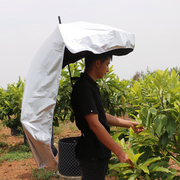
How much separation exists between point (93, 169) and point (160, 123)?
72cm

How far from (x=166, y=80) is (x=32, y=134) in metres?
1.13

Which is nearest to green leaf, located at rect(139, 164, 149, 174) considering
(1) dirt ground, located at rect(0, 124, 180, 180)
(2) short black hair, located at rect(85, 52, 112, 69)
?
(2) short black hair, located at rect(85, 52, 112, 69)

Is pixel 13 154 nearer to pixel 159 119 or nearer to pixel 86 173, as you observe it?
pixel 86 173

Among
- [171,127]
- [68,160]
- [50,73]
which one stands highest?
[50,73]

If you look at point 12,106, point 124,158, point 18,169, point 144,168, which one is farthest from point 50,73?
point 12,106

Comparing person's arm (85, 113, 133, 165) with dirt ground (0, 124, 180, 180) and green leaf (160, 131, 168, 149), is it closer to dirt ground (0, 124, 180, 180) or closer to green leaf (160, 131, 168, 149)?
green leaf (160, 131, 168, 149)

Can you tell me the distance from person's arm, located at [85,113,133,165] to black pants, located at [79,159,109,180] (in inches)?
11.1

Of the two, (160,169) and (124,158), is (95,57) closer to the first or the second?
(124,158)

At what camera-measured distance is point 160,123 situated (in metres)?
1.68

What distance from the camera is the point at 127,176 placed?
5.68 feet

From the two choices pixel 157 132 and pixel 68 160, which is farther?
pixel 68 160

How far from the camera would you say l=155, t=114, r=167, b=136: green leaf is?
167cm

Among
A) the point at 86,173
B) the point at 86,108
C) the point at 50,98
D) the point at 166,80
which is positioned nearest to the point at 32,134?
the point at 50,98

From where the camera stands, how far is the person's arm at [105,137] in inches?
69.1
